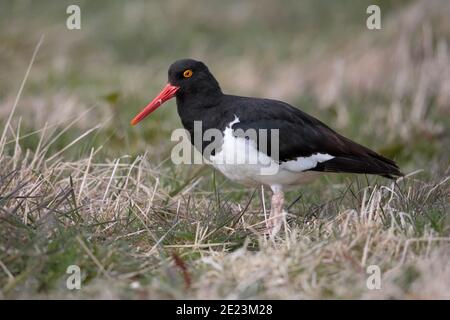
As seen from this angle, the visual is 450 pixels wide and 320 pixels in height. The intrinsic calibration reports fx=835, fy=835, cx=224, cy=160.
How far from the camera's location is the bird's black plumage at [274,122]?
4.89 m

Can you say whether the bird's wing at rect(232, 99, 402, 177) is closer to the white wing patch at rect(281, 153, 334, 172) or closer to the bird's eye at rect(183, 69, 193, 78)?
the white wing patch at rect(281, 153, 334, 172)

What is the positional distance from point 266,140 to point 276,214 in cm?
43

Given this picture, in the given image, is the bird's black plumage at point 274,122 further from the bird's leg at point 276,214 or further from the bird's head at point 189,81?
the bird's leg at point 276,214

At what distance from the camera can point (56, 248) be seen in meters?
3.92

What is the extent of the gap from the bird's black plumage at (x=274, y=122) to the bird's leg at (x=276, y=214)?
0.74 ft

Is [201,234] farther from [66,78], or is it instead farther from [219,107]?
[66,78]

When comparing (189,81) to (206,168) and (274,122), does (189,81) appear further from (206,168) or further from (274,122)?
(206,168)

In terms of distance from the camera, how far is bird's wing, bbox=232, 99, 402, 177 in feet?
16.0

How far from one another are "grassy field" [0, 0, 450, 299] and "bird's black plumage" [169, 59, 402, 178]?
0.69 feet

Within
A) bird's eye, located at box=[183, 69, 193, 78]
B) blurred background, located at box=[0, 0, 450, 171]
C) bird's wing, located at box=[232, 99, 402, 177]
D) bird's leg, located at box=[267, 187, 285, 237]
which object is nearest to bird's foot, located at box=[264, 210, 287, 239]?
bird's leg, located at box=[267, 187, 285, 237]

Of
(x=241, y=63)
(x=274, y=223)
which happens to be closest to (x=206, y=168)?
(x=274, y=223)

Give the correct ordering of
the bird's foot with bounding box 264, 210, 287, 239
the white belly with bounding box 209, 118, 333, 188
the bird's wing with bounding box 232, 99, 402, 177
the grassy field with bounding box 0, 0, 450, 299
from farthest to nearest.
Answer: the bird's wing with bounding box 232, 99, 402, 177, the white belly with bounding box 209, 118, 333, 188, the bird's foot with bounding box 264, 210, 287, 239, the grassy field with bounding box 0, 0, 450, 299
